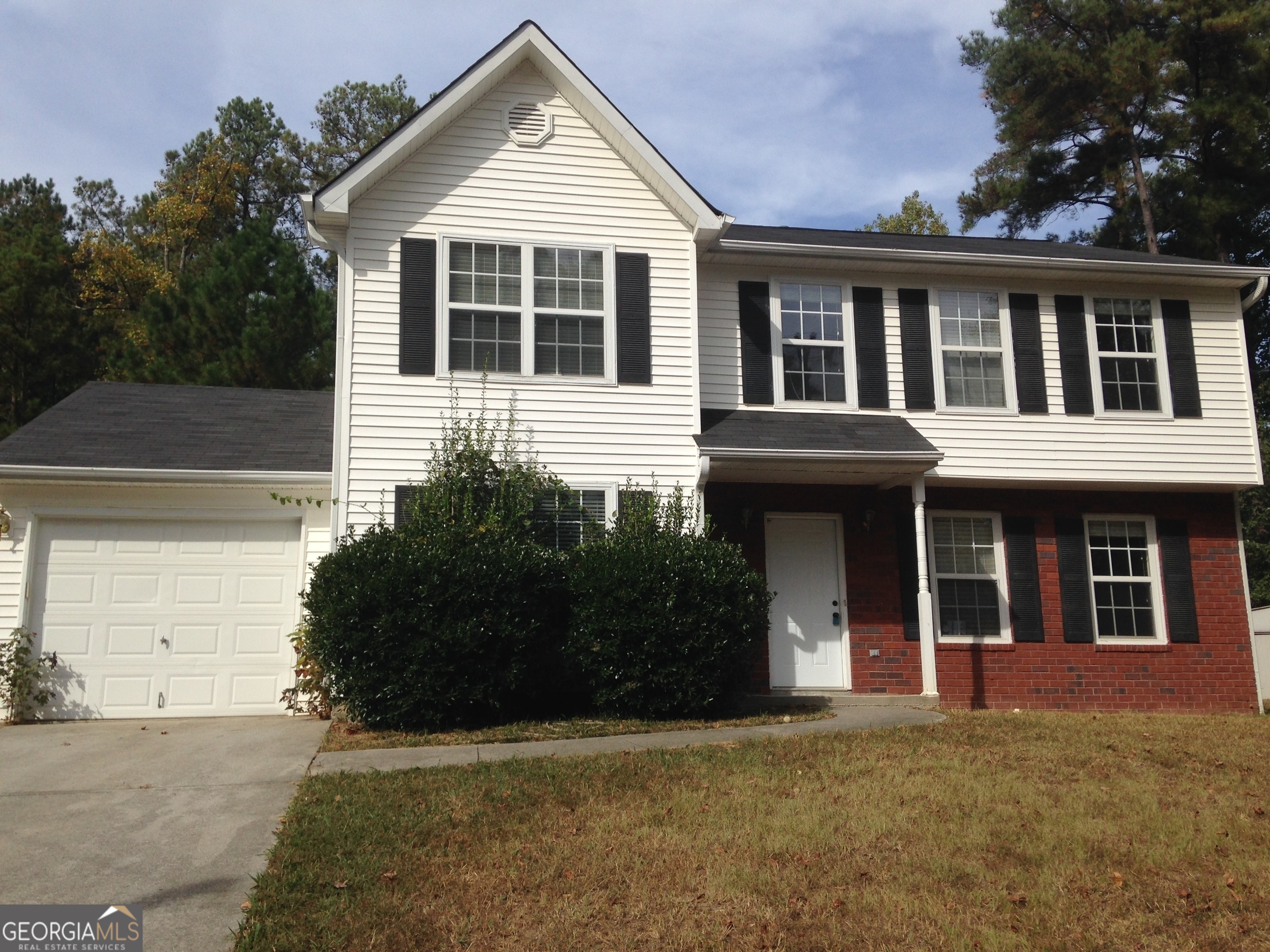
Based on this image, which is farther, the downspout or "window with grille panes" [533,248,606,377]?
the downspout

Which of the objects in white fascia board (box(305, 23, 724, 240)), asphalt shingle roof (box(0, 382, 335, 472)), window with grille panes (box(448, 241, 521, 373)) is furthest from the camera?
asphalt shingle roof (box(0, 382, 335, 472))

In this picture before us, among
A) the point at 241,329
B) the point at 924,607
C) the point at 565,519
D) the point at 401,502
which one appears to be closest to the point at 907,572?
the point at 924,607

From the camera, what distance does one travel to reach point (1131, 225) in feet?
84.5

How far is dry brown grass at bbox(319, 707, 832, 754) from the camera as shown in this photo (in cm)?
853

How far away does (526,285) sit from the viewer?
1123cm

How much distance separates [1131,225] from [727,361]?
60.3ft

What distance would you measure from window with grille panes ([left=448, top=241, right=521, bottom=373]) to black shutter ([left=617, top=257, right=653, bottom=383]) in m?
1.12

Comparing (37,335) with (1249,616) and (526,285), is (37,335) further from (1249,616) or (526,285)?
(1249,616)

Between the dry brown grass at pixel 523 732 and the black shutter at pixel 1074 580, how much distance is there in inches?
167

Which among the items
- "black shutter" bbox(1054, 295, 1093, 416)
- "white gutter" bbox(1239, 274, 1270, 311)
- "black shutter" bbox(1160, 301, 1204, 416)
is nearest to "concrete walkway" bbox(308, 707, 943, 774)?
"black shutter" bbox(1054, 295, 1093, 416)

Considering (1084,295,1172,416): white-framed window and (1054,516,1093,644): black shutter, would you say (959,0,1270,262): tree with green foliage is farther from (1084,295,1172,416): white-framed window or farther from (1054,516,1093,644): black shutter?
(1054,516,1093,644): black shutter

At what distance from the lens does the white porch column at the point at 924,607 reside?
11344 millimetres

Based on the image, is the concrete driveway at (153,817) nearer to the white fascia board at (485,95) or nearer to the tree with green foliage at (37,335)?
the white fascia board at (485,95)

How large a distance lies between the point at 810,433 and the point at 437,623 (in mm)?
4782
